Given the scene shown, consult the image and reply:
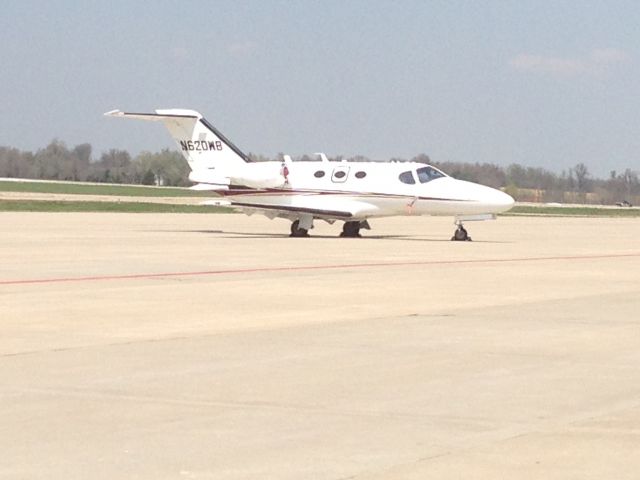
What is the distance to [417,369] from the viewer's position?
12.3 metres

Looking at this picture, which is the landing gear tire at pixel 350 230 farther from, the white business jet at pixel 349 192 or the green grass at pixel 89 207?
the green grass at pixel 89 207

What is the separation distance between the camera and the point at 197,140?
4478cm

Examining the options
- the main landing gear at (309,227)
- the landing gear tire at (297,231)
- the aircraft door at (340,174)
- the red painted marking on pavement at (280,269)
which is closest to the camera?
the red painted marking on pavement at (280,269)

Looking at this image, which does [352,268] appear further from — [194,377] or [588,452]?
[588,452]

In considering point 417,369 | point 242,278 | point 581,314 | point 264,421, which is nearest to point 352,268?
point 242,278

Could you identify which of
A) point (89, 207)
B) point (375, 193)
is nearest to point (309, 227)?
point (375, 193)

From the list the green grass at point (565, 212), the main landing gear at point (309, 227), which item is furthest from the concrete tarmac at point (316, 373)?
the green grass at point (565, 212)

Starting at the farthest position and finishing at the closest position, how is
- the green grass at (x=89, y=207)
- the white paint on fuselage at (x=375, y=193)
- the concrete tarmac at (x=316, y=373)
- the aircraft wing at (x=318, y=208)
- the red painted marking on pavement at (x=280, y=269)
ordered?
the green grass at (x=89, y=207) < the aircraft wing at (x=318, y=208) < the white paint on fuselage at (x=375, y=193) < the red painted marking on pavement at (x=280, y=269) < the concrete tarmac at (x=316, y=373)

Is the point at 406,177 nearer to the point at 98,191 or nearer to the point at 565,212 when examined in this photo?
the point at 565,212

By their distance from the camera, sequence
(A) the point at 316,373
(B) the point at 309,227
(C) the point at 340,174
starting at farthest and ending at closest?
(B) the point at 309,227
(C) the point at 340,174
(A) the point at 316,373

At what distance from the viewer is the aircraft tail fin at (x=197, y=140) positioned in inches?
1747

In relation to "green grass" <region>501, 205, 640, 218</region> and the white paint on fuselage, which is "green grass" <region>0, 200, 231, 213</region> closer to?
"green grass" <region>501, 205, 640, 218</region>

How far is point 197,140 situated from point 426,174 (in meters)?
7.99

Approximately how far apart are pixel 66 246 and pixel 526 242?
15.2 m
